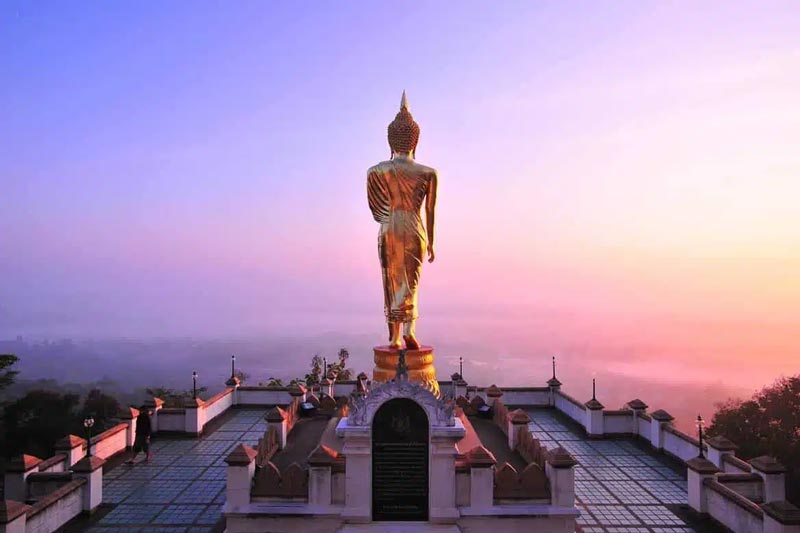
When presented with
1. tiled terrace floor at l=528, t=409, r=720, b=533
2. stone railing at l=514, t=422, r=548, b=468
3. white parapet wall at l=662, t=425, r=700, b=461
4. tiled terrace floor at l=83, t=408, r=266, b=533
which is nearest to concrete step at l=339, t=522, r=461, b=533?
stone railing at l=514, t=422, r=548, b=468

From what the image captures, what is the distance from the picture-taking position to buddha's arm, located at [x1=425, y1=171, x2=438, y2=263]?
15.5 meters

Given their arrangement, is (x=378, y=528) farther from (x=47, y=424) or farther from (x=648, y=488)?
(x=47, y=424)

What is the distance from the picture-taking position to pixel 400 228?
15328 mm

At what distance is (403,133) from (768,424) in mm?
18068

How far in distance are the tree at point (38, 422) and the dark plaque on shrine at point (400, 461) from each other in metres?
19.7

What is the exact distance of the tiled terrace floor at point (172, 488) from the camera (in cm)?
1252

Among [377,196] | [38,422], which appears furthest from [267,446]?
[38,422]

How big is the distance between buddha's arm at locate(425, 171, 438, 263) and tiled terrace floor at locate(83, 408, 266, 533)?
7.69 meters

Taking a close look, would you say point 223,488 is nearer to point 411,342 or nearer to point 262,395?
point 411,342

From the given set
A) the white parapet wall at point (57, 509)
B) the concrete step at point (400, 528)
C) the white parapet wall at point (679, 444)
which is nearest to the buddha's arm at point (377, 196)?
the concrete step at point (400, 528)

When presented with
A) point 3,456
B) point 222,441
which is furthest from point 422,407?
point 3,456

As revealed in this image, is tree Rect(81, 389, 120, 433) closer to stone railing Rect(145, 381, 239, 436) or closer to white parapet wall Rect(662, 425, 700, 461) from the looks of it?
stone railing Rect(145, 381, 239, 436)

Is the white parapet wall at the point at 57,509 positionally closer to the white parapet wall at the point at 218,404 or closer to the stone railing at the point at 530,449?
the white parapet wall at the point at 218,404

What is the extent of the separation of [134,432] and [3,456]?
10093 mm
